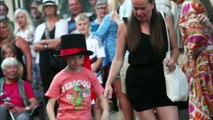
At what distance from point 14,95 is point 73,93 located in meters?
3.19

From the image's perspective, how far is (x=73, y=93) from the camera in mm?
7520

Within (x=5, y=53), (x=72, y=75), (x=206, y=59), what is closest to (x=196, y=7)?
(x=206, y=59)

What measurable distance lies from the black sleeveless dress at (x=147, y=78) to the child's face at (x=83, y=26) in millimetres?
3435

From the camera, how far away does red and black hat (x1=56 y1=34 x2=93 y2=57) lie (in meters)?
7.50

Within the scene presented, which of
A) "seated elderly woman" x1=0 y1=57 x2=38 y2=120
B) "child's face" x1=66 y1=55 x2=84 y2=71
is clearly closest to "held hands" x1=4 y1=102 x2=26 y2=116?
"seated elderly woman" x1=0 y1=57 x2=38 y2=120

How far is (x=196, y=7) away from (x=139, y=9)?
626 mm

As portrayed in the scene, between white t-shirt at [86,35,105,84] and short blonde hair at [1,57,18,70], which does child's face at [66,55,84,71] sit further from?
short blonde hair at [1,57,18,70]

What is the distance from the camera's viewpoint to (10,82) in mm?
10727

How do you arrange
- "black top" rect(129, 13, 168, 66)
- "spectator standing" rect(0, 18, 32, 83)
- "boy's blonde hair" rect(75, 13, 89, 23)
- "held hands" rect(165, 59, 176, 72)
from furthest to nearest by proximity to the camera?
"spectator standing" rect(0, 18, 32, 83)
"boy's blonde hair" rect(75, 13, 89, 23)
"black top" rect(129, 13, 168, 66)
"held hands" rect(165, 59, 176, 72)

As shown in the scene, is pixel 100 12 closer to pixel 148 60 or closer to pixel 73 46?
pixel 73 46

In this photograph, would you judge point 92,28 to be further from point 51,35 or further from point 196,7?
point 196,7

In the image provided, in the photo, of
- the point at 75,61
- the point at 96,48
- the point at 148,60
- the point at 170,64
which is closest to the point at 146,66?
the point at 148,60

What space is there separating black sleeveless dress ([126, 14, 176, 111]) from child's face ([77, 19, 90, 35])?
344cm

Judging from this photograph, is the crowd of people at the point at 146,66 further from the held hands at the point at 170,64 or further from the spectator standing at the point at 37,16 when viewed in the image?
the spectator standing at the point at 37,16
